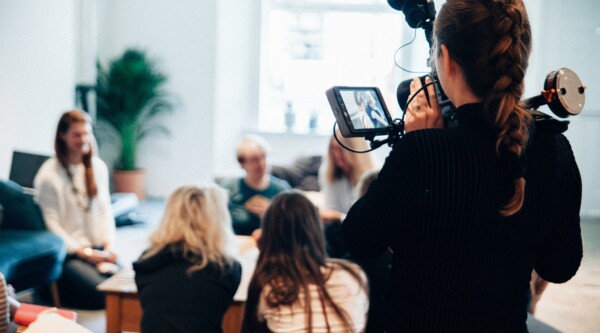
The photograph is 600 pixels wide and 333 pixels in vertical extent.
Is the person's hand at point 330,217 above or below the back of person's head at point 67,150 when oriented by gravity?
below

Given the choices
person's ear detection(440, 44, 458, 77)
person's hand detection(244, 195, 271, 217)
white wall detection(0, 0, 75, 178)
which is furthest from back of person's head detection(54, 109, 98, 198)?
person's ear detection(440, 44, 458, 77)

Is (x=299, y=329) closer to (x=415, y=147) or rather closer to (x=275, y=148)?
(x=415, y=147)

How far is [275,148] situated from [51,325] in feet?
19.3

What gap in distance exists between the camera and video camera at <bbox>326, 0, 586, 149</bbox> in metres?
1.07

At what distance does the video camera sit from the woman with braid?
87mm

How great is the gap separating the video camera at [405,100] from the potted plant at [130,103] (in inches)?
228

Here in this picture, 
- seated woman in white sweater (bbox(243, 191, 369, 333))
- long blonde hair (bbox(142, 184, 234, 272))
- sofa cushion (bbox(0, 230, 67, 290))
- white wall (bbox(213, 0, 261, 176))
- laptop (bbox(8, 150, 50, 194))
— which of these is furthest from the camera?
white wall (bbox(213, 0, 261, 176))

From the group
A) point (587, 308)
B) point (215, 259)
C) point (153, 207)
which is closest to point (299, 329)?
point (215, 259)

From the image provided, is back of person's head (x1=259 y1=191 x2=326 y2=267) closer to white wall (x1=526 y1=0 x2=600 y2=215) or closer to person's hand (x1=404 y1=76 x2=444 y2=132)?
white wall (x1=526 y1=0 x2=600 y2=215)

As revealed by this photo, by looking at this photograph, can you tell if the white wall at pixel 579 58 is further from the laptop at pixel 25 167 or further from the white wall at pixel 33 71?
the white wall at pixel 33 71

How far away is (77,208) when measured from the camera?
13.1 feet

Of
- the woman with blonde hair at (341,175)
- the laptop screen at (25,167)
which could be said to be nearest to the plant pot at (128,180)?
the laptop screen at (25,167)

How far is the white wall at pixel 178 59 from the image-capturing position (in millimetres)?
7051

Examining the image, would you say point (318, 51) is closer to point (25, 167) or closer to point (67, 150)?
point (25, 167)
